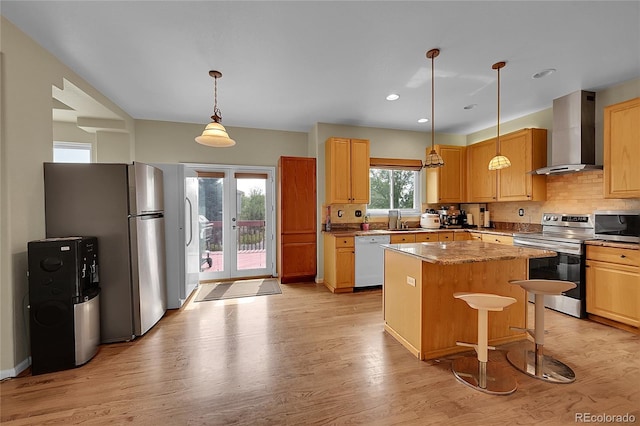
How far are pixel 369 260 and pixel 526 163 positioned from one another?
2.80m

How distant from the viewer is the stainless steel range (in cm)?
318

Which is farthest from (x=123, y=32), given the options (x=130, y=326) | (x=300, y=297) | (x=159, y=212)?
(x=300, y=297)

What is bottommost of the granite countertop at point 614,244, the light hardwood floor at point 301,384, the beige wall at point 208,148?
the light hardwood floor at point 301,384

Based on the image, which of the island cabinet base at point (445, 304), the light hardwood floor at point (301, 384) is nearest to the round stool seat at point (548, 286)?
the island cabinet base at point (445, 304)

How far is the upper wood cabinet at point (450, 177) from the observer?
5.05m

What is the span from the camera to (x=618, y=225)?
305cm

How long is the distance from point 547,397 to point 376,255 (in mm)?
2724

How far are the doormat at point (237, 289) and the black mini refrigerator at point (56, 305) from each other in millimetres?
1690

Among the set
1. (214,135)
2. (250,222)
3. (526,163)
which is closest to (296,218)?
(250,222)

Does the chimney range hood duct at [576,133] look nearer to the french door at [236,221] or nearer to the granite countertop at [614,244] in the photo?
the granite countertop at [614,244]

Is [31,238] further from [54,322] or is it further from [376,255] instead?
[376,255]

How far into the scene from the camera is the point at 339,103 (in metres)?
3.87

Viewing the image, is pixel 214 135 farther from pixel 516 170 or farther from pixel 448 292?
pixel 516 170

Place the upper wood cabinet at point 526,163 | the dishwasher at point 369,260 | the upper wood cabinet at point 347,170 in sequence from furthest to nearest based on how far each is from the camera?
the upper wood cabinet at point 347,170
the dishwasher at point 369,260
the upper wood cabinet at point 526,163
